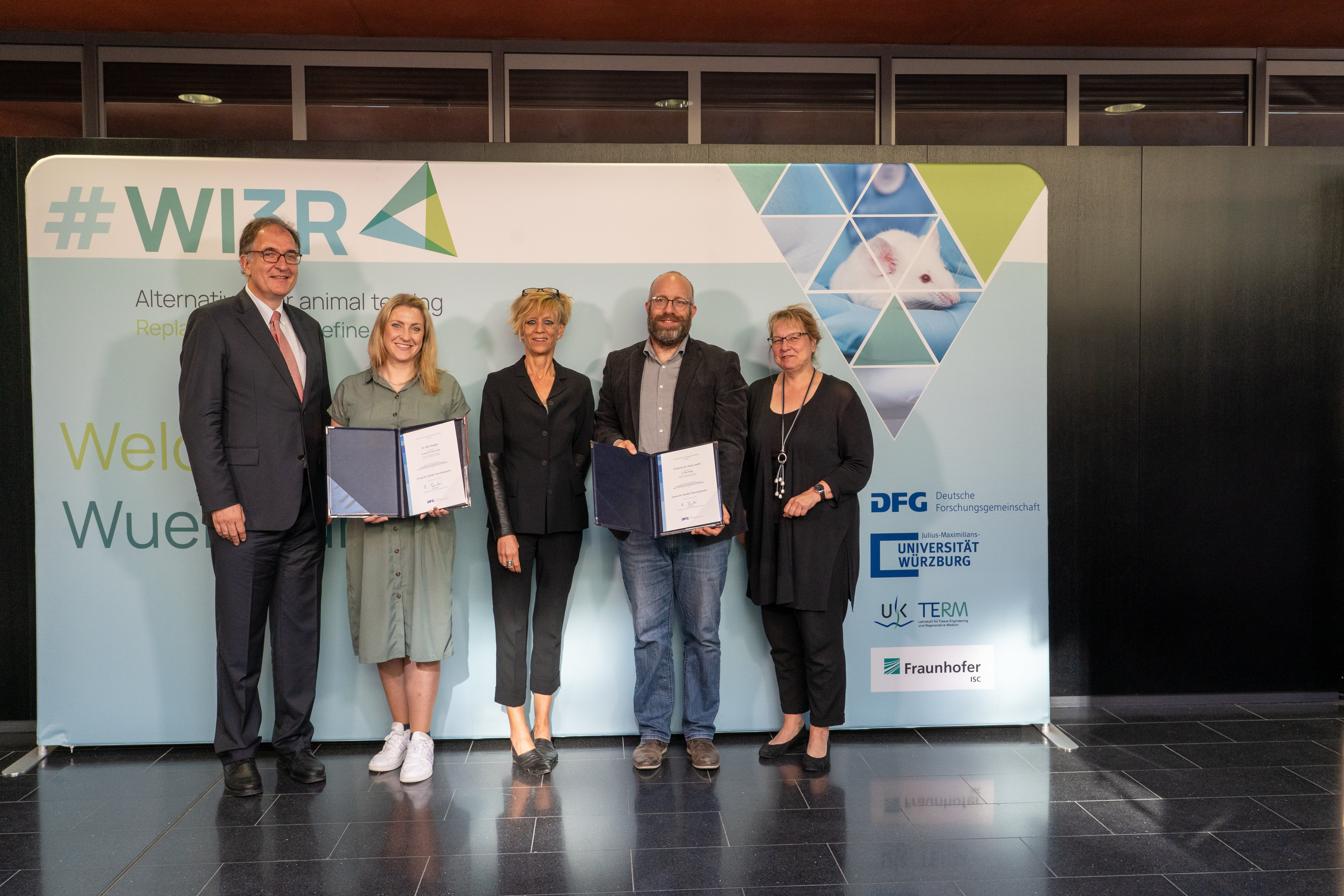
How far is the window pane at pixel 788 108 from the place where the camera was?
479cm

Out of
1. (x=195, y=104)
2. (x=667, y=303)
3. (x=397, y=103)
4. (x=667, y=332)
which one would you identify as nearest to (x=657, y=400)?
(x=667, y=332)

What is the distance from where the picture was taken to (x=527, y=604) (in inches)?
140

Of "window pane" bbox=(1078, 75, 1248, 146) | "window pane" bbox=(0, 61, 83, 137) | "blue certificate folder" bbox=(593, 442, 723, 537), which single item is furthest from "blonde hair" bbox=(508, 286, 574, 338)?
"window pane" bbox=(1078, 75, 1248, 146)

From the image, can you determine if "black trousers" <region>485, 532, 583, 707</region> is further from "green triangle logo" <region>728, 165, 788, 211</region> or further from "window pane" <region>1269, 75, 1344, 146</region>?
"window pane" <region>1269, 75, 1344, 146</region>

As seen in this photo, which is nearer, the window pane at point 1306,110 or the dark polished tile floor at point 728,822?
the dark polished tile floor at point 728,822

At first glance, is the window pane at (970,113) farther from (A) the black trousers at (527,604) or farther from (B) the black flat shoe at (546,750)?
(B) the black flat shoe at (546,750)

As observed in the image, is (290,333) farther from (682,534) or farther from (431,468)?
(682,534)

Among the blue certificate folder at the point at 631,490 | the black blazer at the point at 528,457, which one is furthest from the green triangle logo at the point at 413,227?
the blue certificate folder at the point at 631,490

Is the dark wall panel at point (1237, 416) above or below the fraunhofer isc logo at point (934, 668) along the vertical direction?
above

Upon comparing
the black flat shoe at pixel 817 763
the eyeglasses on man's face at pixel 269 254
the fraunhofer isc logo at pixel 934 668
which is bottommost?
the black flat shoe at pixel 817 763

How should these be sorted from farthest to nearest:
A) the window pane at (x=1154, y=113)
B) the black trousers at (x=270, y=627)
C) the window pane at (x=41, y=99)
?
1. the window pane at (x=1154, y=113)
2. the window pane at (x=41, y=99)
3. the black trousers at (x=270, y=627)

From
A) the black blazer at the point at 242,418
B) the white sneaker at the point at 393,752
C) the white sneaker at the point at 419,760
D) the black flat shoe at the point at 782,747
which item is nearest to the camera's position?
the black blazer at the point at 242,418

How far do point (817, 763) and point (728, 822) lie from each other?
1.94ft

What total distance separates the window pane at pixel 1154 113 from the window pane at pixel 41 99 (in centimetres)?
543
